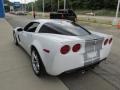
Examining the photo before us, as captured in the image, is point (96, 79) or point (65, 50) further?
point (96, 79)

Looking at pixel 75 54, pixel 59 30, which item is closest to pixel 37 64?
pixel 59 30

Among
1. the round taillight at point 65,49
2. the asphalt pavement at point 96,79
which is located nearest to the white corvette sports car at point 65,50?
the round taillight at point 65,49

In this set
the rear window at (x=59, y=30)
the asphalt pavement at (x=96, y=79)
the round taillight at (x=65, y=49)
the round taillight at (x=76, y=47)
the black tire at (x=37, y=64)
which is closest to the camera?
the round taillight at (x=65, y=49)

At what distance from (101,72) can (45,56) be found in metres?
1.78

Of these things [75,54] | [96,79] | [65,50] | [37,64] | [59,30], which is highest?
[59,30]

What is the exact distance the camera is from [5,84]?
12.3 feet

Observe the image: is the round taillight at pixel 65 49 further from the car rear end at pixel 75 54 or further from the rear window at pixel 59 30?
the rear window at pixel 59 30

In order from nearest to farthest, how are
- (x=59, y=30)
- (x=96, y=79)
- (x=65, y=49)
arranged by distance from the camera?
(x=65, y=49) < (x=96, y=79) < (x=59, y=30)

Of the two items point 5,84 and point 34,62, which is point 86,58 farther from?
point 5,84

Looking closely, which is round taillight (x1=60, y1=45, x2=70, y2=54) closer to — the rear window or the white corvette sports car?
the white corvette sports car

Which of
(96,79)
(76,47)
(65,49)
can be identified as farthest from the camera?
(96,79)

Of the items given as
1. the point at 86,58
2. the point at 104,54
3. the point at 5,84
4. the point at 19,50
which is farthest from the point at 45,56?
the point at 19,50

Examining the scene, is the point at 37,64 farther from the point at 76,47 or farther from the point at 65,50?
the point at 76,47

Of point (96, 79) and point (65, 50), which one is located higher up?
point (65, 50)
